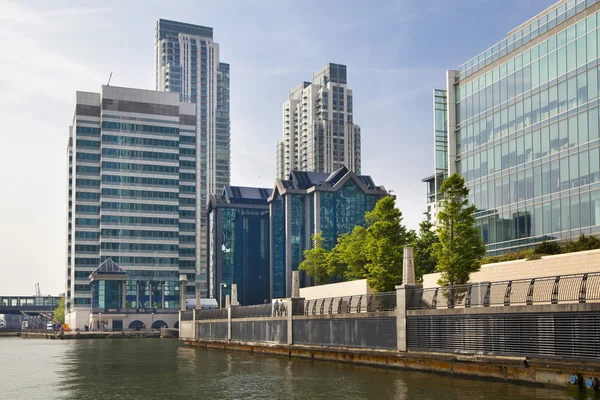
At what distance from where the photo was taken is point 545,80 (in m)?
67.9

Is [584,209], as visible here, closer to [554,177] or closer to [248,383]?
[554,177]

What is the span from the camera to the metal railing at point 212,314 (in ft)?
327

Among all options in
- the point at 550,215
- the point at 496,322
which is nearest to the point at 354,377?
the point at 496,322

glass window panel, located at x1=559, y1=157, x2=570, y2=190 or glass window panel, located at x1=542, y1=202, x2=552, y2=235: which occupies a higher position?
glass window panel, located at x1=559, y1=157, x2=570, y2=190

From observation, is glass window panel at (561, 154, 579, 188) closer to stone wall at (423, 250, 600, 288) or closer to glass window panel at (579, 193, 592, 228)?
glass window panel at (579, 193, 592, 228)

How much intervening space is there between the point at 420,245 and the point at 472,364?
43670 mm

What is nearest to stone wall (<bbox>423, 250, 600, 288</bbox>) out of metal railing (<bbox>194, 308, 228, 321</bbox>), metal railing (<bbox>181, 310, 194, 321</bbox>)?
metal railing (<bbox>194, 308, 228, 321</bbox>)

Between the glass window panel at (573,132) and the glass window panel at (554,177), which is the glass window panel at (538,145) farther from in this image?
the glass window panel at (573,132)

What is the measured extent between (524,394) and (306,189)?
149 meters

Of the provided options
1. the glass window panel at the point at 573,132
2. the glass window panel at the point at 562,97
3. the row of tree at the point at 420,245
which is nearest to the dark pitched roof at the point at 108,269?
the row of tree at the point at 420,245

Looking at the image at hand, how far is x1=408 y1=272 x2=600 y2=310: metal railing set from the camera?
124 ft

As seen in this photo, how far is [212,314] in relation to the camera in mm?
106125

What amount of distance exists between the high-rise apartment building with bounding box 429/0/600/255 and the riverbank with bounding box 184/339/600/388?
66.5ft

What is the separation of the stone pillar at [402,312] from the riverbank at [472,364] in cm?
81
